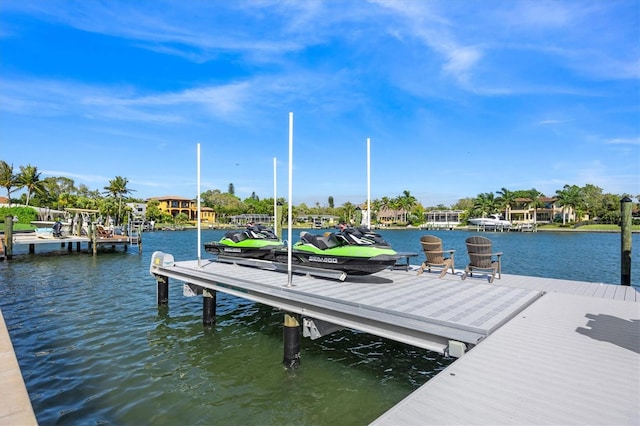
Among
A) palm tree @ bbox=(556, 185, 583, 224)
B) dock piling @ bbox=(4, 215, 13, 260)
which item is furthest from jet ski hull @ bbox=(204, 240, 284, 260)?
palm tree @ bbox=(556, 185, 583, 224)

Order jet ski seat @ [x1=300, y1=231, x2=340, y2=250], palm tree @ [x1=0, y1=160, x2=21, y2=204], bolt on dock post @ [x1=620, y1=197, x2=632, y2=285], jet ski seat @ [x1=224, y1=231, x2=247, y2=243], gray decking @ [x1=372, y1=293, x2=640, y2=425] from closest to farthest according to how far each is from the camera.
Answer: gray decking @ [x1=372, y1=293, x2=640, y2=425] < bolt on dock post @ [x1=620, y1=197, x2=632, y2=285] < jet ski seat @ [x1=300, y1=231, x2=340, y2=250] < jet ski seat @ [x1=224, y1=231, x2=247, y2=243] < palm tree @ [x1=0, y1=160, x2=21, y2=204]

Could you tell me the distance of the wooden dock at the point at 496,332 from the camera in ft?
9.78

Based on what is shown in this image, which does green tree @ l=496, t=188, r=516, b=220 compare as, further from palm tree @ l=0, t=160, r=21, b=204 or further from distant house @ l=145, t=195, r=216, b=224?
palm tree @ l=0, t=160, r=21, b=204

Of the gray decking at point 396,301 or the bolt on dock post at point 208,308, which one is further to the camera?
the bolt on dock post at point 208,308

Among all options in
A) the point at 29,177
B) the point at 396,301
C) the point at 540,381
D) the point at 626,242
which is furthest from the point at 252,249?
the point at 29,177

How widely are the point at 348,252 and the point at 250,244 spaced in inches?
154

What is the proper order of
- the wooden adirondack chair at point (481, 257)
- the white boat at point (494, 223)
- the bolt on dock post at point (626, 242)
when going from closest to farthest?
the wooden adirondack chair at point (481, 257), the bolt on dock post at point (626, 242), the white boat at point (494, 223)

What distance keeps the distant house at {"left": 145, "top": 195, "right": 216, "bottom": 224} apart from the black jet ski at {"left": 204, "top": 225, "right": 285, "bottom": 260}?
298 ft

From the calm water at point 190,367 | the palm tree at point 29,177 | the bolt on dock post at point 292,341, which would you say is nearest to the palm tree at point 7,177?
the palm tree at point 29,177

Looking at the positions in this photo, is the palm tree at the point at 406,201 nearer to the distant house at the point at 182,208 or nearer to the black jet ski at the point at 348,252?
the distant house at the point at 182,208

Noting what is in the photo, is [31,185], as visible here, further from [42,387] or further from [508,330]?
[508,330]

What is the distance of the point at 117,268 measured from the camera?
64.8 feet

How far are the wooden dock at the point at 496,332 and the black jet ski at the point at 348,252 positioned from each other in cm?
39

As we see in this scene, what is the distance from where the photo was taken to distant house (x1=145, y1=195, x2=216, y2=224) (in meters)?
99.9
